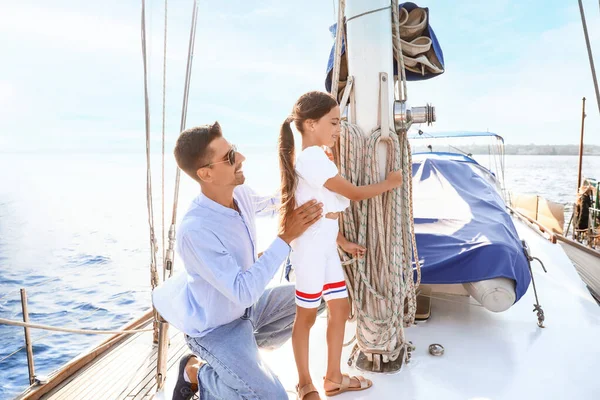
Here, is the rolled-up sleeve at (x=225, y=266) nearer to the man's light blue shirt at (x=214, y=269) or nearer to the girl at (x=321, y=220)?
the man's light blue shirt at (x=214, y=269)

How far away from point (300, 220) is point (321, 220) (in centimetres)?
22

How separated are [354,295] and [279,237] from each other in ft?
2.12

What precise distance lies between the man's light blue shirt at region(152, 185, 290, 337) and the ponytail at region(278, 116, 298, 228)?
182 millimetres

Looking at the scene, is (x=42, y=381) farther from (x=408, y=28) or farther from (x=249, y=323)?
(x=408, y=28)

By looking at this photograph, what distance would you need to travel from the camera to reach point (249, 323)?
1.82m

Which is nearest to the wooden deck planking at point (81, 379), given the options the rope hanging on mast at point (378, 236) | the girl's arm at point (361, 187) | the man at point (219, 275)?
the man at point (219, 275)

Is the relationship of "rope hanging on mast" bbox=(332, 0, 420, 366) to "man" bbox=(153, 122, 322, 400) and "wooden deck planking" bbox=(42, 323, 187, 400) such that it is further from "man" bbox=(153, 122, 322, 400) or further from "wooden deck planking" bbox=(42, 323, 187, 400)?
"wooden deck planking" bbox=(42, 323, 187, 400)

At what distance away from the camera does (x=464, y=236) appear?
2.54 metres

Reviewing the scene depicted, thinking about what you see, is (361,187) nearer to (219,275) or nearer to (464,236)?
(219,275)

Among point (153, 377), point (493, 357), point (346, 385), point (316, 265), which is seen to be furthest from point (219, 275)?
point (153, 377)

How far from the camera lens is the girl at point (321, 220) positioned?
183 cm

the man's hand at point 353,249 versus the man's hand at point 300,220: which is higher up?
the man's hand at point 300,220

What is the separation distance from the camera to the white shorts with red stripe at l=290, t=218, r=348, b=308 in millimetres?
1850

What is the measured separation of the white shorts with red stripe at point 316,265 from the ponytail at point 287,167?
15cm
